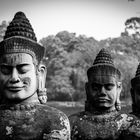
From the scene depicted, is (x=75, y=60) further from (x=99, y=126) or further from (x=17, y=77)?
(x=17, y=77)

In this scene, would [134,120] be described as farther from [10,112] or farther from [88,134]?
[10,112]

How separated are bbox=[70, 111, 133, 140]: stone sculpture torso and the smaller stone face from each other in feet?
5.15

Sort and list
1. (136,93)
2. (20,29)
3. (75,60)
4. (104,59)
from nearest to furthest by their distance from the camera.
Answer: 1. (20,29)
2. (104,59)
3. (136,93)
4. (75,60)

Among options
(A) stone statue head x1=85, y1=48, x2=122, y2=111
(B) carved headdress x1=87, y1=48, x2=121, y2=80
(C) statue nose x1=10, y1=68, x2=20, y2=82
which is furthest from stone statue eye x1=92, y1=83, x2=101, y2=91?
(C) statue nose x1=10, y1=68, x2=20, y2=82

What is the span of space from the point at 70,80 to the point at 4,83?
2001 cm

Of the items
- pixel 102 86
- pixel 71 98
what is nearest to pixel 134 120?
pixel 102 86

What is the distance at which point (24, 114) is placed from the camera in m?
4.38

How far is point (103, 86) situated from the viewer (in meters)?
5.81

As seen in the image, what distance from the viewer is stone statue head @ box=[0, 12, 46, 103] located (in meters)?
4.40

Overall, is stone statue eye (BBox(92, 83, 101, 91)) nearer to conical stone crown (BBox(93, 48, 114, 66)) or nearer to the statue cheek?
conical stone crown (BBox(93, 48, 114, 66))

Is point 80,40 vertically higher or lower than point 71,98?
higher

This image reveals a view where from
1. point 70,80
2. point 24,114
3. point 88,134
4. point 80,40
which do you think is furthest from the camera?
point 80,40

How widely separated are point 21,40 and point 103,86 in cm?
205

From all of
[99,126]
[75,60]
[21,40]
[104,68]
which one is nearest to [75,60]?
[75,60]
